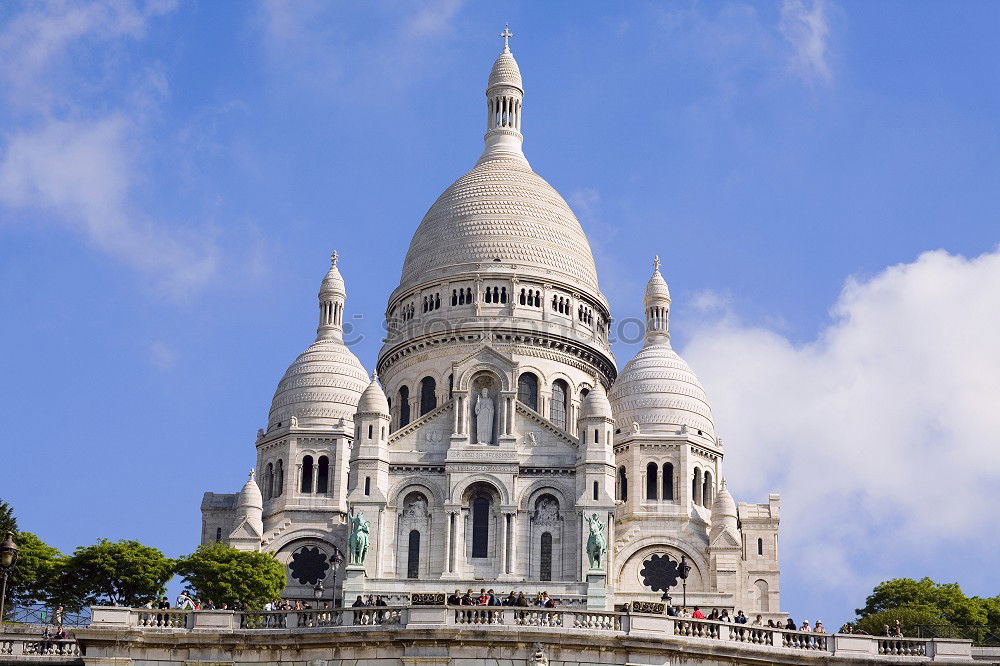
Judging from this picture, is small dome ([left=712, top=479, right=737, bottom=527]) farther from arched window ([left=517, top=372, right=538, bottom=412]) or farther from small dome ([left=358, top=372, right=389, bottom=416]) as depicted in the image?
small dome ([left=358, top=372, right=389, bottom=416])

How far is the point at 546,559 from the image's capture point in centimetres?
9412

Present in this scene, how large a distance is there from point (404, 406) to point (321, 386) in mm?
5127

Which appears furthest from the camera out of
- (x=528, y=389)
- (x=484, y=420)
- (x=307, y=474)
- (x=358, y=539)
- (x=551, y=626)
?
(x=307, y=474)

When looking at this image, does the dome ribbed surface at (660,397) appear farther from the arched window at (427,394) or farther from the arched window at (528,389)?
the arched window at (427,394)

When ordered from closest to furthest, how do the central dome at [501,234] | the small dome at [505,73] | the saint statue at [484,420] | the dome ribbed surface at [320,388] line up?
1. the saint statue at [484,420]
2. the dome ribbed surface at [320,388]
3. the central dome at [501,234]
4. the small dome at [505,73]

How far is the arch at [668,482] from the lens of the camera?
10300cm

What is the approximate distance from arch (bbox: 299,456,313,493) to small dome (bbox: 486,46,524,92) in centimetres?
2975

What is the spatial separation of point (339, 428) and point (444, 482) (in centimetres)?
1226

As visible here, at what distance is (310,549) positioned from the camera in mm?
101938

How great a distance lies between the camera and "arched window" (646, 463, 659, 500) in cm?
10312

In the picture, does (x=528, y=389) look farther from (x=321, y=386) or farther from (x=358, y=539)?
(x=358, y=539)

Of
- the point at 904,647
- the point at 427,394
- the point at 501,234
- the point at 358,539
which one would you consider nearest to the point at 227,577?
the point at 358,539

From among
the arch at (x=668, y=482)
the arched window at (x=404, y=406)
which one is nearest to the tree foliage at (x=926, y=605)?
the arch at (x=668, y=482)

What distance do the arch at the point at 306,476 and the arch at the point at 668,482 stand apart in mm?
18843
